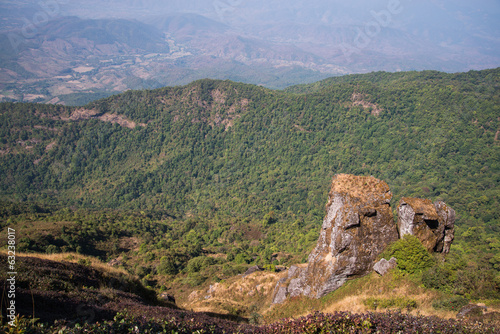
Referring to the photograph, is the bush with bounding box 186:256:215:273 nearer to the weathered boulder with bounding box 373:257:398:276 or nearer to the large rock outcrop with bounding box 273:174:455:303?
the large rock outcrop with bounding box 273:174:455:303

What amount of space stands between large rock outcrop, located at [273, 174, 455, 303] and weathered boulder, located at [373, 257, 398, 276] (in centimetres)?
61

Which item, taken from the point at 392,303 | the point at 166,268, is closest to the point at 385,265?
the point at 392,303

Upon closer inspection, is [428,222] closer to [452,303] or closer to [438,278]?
[438,278]

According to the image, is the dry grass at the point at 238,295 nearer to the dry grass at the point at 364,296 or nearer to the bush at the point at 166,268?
the dry grass at the point at 364,296

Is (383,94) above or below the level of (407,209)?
above

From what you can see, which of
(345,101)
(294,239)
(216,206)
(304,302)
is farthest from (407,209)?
(345,101)

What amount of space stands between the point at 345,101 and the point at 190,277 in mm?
99111

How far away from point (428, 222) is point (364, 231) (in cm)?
427

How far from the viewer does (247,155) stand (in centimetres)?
10975

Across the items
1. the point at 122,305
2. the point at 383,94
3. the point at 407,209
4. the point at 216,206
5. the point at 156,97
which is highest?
the point at 383,94

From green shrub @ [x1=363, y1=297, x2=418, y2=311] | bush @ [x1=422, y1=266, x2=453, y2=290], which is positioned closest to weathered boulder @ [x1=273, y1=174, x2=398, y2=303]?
green shrub @ [x1=363, y1=297, x2=418, y2=311]

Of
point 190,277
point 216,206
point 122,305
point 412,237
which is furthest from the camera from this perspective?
point 216,206

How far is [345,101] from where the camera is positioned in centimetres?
11106

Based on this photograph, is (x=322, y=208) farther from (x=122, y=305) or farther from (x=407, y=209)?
(x=122, y=305)
